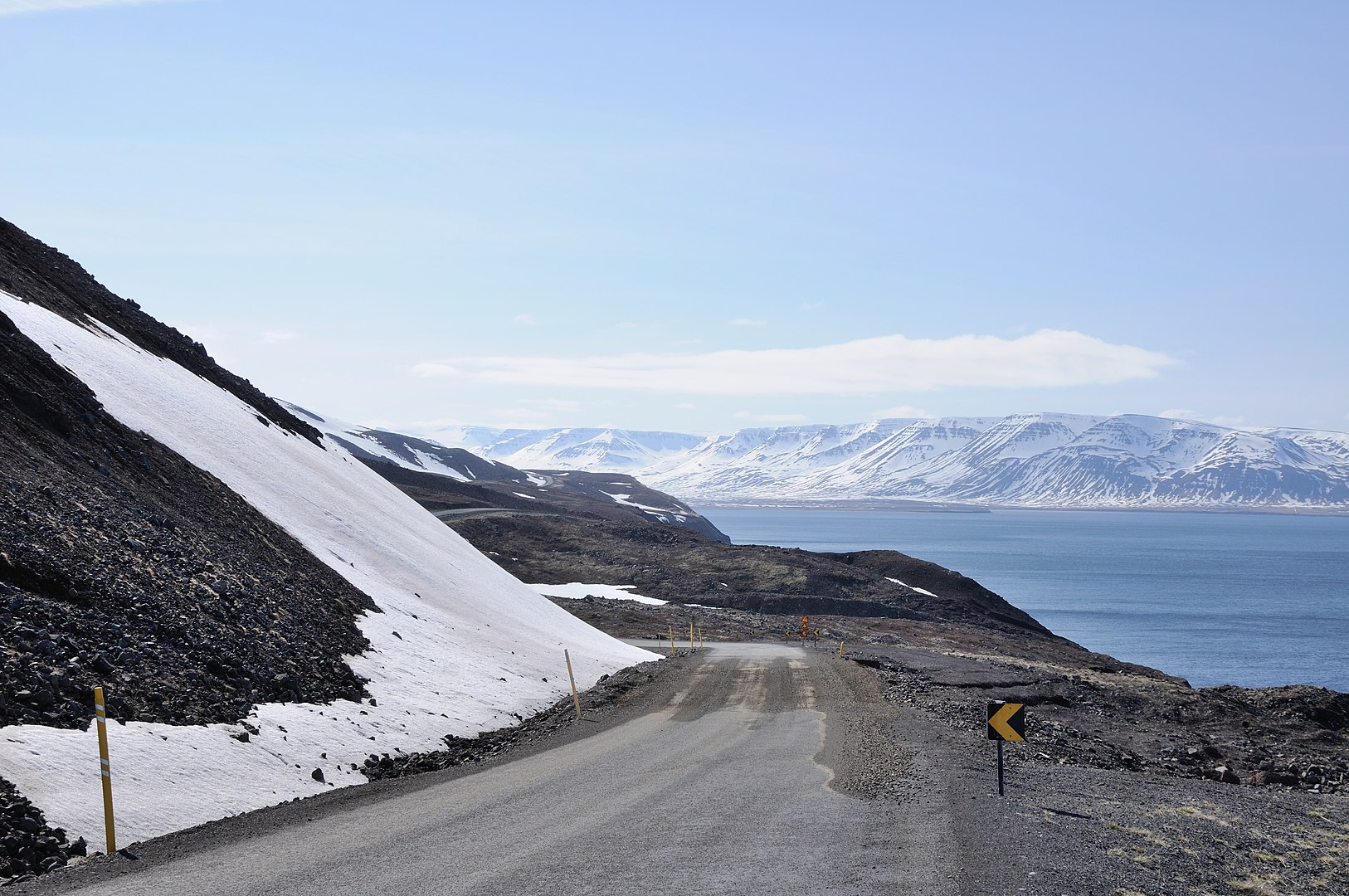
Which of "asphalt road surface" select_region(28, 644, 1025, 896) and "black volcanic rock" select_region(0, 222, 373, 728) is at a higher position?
"black volcanic rock" select_region(0, 222, 373, 728)

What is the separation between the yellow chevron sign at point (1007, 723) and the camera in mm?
14508

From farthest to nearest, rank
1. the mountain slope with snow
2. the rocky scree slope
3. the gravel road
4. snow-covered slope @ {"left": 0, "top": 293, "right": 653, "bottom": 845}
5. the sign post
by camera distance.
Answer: the sign post, the rocky scree slope, the mountain slope with snow, snow-covered slope @ {"left": 0, "top": 293, "right": 653, "bottom": 845}, the gravel road

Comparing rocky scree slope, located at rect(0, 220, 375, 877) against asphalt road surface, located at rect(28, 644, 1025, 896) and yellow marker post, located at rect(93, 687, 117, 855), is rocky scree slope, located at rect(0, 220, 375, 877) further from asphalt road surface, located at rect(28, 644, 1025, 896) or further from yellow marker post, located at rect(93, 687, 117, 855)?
asphalt road surface, located at rect(28, 644, 1025, 896)

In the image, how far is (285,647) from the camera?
61.3 ft

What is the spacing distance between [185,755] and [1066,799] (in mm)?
11923

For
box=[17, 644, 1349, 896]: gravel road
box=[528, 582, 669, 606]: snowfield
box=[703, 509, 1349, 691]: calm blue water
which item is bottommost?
box=[703, 509, 1349, 691]: calm blue water

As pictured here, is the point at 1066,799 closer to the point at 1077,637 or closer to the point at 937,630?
the point at 937,630

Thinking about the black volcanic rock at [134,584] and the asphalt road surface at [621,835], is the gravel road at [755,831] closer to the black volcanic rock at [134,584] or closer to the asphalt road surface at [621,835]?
the asphalt road surface at [621,835]

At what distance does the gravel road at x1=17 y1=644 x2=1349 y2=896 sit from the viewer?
32.8 ft

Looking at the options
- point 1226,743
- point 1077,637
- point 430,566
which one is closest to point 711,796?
point 1226,743

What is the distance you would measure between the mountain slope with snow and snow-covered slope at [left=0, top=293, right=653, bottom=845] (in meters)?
0.04

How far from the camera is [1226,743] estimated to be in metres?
26.1

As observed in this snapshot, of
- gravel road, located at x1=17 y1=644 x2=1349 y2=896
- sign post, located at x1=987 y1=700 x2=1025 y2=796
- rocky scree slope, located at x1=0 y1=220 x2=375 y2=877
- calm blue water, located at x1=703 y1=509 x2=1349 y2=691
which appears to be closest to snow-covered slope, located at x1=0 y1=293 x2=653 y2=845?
rocky scree slope, located at x1=0 y1=220 x2=375 y2=877

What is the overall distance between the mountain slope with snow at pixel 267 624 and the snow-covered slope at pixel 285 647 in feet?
0.15
